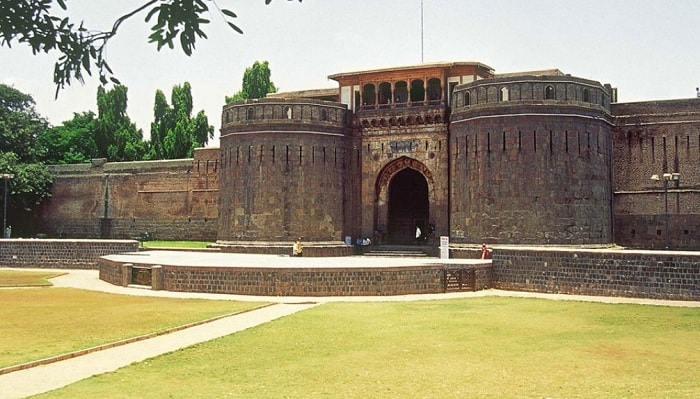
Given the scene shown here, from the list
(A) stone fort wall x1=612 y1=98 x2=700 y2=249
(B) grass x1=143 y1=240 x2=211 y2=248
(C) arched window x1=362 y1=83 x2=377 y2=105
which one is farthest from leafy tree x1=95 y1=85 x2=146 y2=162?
(A) stone fort wall x1=612 y1=98 x2=700 y2=249

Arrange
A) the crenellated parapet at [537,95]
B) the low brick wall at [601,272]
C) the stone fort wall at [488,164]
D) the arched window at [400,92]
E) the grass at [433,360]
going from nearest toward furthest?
the grass at [433,360], the low brick wall at [601,272], the stone fort wall at [488,164], the crenellated parapet at [537,95], the arched window at [400,92]

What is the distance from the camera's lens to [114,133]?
52.0m

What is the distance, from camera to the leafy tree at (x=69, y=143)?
169ft

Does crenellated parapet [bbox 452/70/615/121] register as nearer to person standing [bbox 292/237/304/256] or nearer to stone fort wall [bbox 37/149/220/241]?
person standing [bbox 292/237/304/256]

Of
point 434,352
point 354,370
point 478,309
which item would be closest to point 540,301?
point 478,309

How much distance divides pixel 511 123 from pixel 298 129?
27.9ft

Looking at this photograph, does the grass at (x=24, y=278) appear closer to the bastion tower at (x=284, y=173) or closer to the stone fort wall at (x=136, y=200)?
the bastion tower at (x=284, y=173)

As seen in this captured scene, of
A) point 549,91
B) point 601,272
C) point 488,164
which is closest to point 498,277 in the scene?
point 601,272

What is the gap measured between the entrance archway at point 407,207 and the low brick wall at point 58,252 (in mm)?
11275

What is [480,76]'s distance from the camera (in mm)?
29297

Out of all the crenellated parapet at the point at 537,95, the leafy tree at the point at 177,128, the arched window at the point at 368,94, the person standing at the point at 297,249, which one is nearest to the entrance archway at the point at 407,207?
the arched window at the point at 368,94

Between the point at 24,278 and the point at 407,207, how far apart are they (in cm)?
1649

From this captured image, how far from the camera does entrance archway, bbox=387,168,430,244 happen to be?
1259 inches

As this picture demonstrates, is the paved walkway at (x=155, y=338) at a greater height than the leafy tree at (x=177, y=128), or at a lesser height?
lesser
